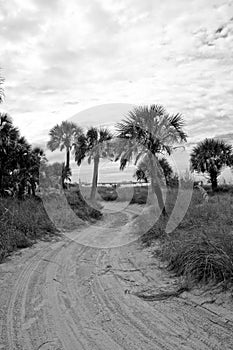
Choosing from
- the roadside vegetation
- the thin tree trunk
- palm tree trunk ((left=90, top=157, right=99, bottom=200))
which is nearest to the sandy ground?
the roadside vegetation

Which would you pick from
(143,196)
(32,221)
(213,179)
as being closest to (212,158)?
(213,179)

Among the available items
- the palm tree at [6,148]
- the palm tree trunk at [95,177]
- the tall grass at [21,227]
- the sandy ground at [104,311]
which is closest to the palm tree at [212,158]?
the palm tree trunk at [95,177]

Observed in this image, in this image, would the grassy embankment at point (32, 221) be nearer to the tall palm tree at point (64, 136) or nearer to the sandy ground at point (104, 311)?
the sandy ground at point (104, 311)

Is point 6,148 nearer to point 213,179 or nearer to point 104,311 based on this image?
point 104,311

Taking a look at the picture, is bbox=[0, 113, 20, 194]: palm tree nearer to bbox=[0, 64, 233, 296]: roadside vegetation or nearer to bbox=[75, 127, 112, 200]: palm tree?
bbox=[0, 64, 233, 296]: roadside vegetation

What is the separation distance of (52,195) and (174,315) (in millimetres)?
13956

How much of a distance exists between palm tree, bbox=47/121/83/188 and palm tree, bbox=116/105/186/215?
1892cm

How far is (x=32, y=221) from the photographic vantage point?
900cm

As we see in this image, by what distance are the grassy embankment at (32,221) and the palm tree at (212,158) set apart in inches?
594

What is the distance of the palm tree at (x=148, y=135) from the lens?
9938 mm

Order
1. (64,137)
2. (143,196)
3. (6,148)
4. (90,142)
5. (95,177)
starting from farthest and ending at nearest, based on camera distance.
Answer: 1. (64,137)
2. (90,142)
3. (143,196)
4. (95,177)
5. (6,148)

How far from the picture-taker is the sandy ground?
2.71 meters

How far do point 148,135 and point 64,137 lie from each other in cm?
2033

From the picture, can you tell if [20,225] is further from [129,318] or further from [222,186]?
[222,186]
